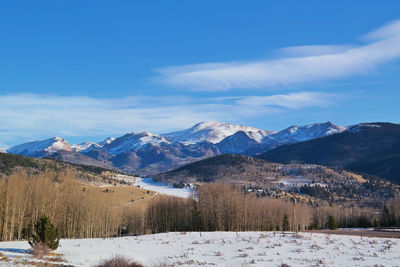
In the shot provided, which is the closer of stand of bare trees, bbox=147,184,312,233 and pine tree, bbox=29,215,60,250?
pine tree, bbox=29,215,60,250

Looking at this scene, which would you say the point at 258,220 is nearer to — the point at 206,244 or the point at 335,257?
the point at 206,244

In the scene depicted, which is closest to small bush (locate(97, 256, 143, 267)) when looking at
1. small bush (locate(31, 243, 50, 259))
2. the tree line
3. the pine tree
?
small bush (locate(31, 243, 50, 259))

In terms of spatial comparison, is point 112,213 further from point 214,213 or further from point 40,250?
point 40,250

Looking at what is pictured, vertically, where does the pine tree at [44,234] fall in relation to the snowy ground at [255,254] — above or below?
above

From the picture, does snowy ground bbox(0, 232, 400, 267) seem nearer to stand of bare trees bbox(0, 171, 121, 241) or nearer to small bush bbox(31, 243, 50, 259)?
small bush bbox(31, 243, 50, 259)

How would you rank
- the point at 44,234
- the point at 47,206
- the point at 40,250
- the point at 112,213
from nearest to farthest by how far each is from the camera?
the point at 40,250 < the point at 44,234 < the point at 47,206 < the point at 112,213

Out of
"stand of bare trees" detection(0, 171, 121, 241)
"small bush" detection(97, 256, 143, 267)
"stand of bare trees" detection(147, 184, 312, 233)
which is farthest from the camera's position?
"stand of bare trees" detection(147, 184, 312, 233)

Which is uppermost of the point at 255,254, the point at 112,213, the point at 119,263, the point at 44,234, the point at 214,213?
the point at 44,234

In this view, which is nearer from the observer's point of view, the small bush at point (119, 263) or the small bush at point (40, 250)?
the small bush at point (119, 263)

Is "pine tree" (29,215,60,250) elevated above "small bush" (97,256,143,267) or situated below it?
above

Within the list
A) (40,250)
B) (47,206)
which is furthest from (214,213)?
(40,250)

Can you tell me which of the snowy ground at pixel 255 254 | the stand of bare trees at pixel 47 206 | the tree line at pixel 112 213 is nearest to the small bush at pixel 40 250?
the snowy ground at pixel 255 254

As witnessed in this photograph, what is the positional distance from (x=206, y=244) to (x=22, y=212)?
170 ft

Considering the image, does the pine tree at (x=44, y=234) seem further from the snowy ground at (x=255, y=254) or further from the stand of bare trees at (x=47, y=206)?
the stand of bare trees at (x=47, y=206)
